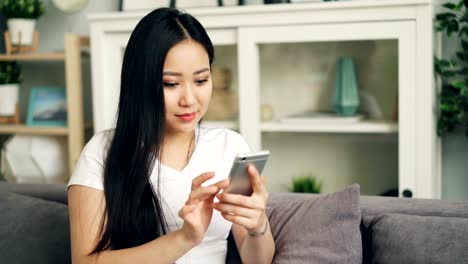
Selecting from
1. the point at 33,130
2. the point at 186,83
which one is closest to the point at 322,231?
the point at 186,83

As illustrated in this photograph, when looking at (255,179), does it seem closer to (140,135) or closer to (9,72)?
(140,135)

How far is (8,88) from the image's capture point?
296cm

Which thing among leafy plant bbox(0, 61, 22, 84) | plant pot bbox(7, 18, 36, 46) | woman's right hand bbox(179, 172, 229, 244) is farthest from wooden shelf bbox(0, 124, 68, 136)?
woman's right hand bbox(179, 172, 229, 244)

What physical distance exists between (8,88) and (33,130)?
0.25 metres

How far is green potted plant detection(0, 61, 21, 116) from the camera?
296 cm

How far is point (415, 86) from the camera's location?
225cm

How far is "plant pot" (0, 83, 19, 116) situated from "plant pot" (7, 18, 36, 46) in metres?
0.21

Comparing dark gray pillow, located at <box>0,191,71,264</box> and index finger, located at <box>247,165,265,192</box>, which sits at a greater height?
index finger, located at <box>247,165,265,192</box>

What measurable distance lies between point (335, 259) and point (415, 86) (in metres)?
1.04

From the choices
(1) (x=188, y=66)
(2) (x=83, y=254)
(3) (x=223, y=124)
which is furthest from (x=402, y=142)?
(2) (x=83, y=254)

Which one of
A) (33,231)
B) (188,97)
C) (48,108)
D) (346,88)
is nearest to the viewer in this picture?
(188,97)

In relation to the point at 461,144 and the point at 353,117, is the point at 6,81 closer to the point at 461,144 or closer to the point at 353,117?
the point at 353,117

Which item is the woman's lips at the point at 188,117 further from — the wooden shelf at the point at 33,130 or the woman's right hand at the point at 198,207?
the wooden shelf at the point at 33,130

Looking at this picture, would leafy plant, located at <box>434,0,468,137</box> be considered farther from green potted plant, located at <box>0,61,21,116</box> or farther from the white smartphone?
green potted plant, located at <box>0,61,21,116</box>
